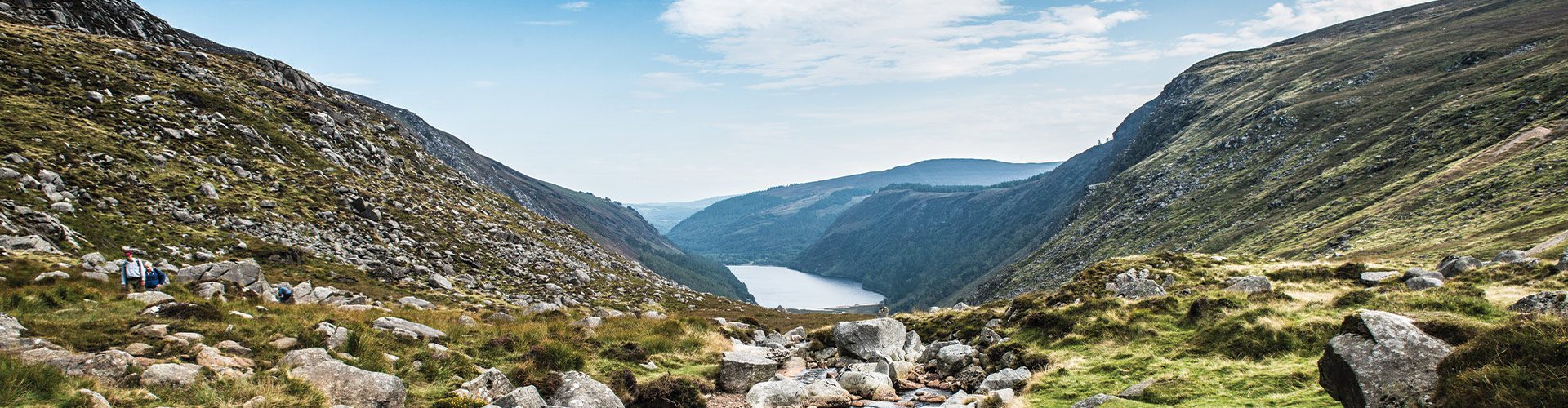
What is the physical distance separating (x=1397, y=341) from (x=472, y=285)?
5320cm

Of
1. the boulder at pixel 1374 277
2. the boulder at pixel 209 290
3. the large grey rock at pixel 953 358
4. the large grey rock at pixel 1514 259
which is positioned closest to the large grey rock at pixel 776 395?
the large grey rock at pixel 953 358

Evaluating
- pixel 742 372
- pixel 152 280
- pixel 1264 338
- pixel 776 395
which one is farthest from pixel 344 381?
pixel 1264 338

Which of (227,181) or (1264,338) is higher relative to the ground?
(227,181)

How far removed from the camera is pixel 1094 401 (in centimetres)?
1554

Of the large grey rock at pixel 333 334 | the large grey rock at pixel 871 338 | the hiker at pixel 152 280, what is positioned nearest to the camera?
the large grey rock at pixel 333 334

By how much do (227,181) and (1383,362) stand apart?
6138 centimetres

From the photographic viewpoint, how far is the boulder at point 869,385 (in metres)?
21.7

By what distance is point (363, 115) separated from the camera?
3526 inches

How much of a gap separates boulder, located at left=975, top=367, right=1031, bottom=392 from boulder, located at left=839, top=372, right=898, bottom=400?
286cm

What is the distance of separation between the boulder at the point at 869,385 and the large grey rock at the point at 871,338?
17.5ft

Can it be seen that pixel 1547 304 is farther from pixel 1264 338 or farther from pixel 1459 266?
pixel 1459 266

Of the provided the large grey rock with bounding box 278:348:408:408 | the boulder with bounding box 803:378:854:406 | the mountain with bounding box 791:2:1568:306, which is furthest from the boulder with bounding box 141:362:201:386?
the mountain with bounding box 791:2:1568:306

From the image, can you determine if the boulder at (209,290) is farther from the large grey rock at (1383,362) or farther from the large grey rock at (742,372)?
the large grey rock at (1383,362)

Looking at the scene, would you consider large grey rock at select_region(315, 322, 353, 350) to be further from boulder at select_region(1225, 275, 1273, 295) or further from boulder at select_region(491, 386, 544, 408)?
boulder at select_region(1225, 275, 1273, 295)
